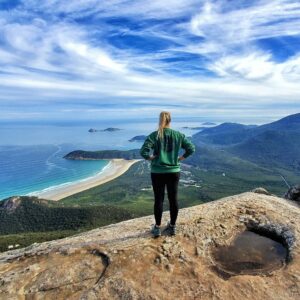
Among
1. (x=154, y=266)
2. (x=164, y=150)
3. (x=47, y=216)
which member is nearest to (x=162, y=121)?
(x=164, y=150)

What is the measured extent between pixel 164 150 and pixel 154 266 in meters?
4.52

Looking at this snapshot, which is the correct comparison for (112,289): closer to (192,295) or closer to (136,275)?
(136,275)

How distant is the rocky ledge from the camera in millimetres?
11641

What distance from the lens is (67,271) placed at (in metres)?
13.0

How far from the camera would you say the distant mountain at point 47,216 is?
154125mm

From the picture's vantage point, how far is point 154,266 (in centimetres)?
1277

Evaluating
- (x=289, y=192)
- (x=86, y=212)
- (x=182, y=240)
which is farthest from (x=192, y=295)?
(x=86, y=212)

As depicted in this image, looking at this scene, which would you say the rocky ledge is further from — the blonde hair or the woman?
the blonde hair

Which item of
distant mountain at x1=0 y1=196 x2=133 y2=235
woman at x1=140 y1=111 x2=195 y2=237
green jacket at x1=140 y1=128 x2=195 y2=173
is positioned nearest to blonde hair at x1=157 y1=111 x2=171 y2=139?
woman at x1=140 y1=111 x2=195 y2=237

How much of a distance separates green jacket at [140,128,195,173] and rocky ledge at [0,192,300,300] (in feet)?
10.6

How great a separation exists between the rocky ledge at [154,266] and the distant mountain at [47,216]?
136 m

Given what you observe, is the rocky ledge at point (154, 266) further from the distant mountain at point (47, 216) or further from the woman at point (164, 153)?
the distant mountain at point (47, 216)

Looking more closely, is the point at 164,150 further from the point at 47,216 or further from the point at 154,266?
the point at 47,216

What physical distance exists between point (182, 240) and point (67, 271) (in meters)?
4.90
